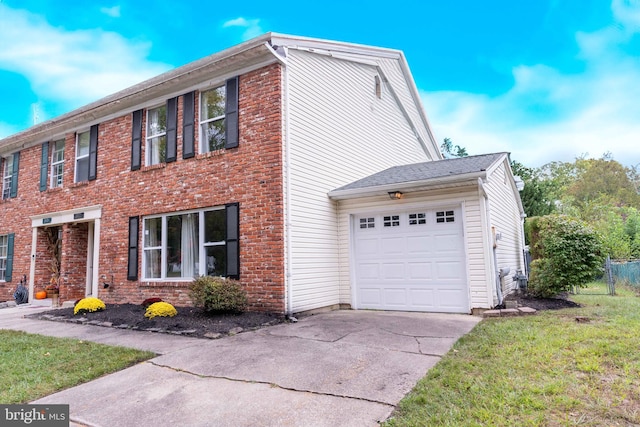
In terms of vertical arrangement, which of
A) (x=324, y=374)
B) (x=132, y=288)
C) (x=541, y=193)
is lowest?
(x=324, y=374)

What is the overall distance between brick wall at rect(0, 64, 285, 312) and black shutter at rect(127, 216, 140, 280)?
165mm

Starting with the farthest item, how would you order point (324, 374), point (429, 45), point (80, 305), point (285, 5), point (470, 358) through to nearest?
1. point (429, 45)
2. point (285, 5)
3. point (80, 305)
4. point (470, 358)
5. point (324, 374)

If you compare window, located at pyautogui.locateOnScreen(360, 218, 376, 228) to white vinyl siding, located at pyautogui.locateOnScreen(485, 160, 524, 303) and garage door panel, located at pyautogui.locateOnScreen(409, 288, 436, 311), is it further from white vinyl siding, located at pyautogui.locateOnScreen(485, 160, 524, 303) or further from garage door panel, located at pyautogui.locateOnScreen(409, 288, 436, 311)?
white vinyl siding, located at pyautogui.locateOnScreen(485, 160, 524, 303)

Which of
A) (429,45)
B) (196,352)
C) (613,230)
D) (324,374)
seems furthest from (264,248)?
(613,230)

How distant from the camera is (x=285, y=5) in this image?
53.3 feet

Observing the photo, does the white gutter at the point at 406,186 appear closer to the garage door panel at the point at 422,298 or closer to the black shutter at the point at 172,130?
the garage door panel at the point at 422,298

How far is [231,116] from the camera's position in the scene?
8492mm

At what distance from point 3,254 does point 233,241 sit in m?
10.5

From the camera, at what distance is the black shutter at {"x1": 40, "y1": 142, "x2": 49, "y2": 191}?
12.1 m

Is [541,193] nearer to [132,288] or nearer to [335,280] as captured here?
[335,280]

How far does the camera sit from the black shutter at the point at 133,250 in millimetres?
9627

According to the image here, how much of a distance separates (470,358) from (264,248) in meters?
4.39

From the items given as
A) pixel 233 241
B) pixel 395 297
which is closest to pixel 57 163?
pixel 233 241

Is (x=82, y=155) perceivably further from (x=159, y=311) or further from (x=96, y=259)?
(x=159, y=311)
